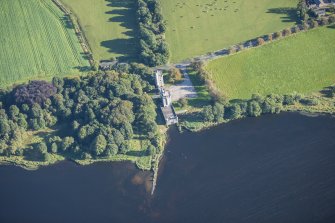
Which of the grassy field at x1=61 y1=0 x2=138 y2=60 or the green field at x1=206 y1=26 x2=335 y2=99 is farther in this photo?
the grassy field at x1=61 y1=0 x2=138 y2=60

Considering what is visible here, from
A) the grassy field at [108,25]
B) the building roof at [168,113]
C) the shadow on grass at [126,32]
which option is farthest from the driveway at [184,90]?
the grassy field at [108,25]

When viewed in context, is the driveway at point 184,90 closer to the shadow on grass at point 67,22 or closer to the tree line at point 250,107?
the tree line at point 250,107

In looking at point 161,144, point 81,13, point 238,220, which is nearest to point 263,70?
point 161,144

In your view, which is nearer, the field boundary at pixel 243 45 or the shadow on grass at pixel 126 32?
the field boundary at pixel 243 45

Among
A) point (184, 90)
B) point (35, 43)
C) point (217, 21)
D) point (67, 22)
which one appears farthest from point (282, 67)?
point (35, 43)

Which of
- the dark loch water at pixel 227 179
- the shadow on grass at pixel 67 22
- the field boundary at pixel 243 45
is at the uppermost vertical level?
the shadow on grass at pixel 67 22

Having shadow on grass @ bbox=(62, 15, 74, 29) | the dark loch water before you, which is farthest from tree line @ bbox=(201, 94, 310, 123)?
shadow on grass @ bbox=(62, 15, 74, 29)

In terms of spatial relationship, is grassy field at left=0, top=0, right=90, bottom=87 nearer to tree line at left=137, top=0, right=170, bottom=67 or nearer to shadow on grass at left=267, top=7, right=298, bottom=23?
tree line at left=137, top=0, right=170, bottom=67
